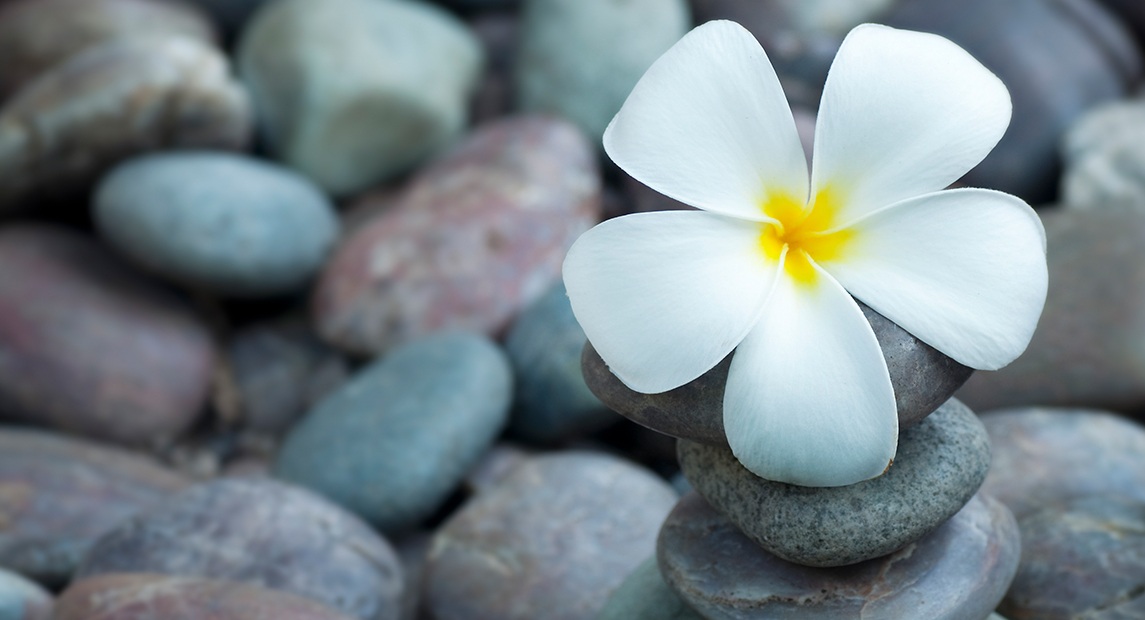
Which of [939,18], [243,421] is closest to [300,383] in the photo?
[243,421]

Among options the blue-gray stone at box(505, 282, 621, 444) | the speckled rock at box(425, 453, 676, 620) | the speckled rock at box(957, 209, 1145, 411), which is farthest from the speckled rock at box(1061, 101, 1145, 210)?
the speckled rock at box(425, 453, 676, 620)

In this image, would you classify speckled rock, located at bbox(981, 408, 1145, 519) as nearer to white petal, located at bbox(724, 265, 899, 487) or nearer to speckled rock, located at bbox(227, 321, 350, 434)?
white petal, located at bbox(724, 265, 899, 487)

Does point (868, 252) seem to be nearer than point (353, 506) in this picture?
Yes

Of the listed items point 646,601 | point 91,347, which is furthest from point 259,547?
point 91,347

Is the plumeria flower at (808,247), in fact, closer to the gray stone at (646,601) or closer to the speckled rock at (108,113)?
the gray stone at (646,601)

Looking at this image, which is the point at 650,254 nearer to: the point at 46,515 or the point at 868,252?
the point at 868,252

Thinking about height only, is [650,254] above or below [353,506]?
above
